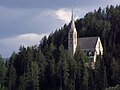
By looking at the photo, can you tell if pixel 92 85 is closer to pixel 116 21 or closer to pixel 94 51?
pixel 94 51

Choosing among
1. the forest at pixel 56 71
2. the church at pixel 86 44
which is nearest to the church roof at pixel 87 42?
the church at pixel 86 44

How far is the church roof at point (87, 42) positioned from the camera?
131250mm

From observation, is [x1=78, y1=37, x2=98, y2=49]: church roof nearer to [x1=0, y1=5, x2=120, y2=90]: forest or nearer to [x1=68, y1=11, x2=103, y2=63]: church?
[x1=68, y1=11, x2=103, y2=63]: church

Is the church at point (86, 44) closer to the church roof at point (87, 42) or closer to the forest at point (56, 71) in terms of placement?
the church roof at point (87, 42)

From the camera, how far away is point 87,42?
133m

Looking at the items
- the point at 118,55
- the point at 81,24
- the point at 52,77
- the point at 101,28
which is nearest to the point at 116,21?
the point at 101,28

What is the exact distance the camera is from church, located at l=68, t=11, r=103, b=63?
419 feet

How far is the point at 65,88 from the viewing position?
101750 millimetres

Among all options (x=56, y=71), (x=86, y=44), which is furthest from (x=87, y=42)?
(x=56, y=71)

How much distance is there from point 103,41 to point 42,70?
33017 millimetres

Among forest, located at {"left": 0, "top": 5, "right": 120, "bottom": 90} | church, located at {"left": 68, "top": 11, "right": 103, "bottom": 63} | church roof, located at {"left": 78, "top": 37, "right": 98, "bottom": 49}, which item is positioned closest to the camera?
forest, located at {"left": 0, "top": 5, "right": 120, "bottom": 90}

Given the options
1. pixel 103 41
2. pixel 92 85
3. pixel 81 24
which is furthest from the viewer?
pixel 81 24

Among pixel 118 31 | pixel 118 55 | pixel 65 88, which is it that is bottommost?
pixel 65 88

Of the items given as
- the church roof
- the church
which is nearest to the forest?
the church
